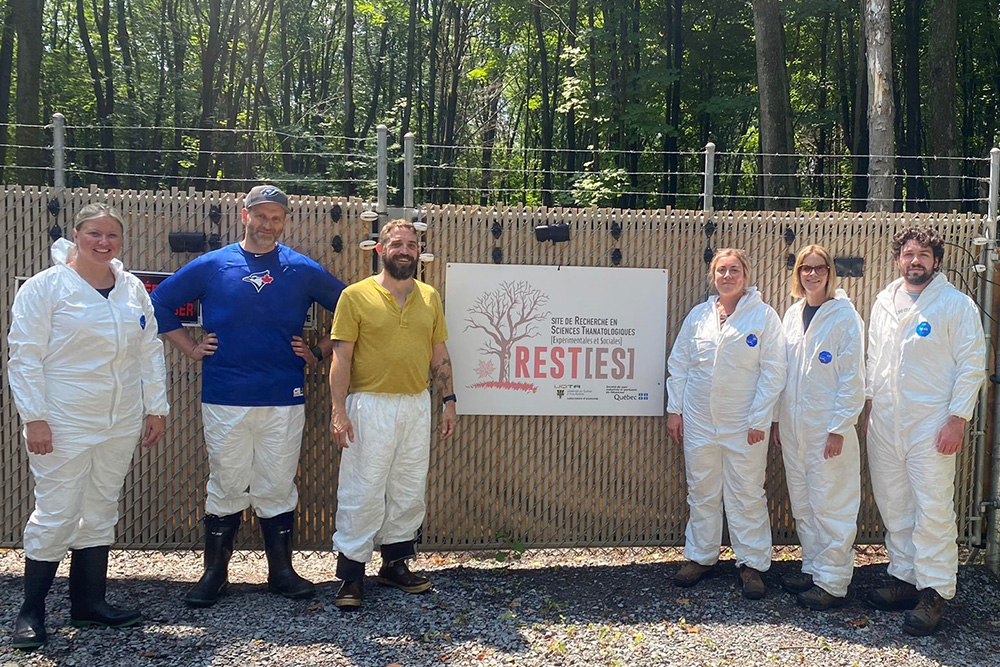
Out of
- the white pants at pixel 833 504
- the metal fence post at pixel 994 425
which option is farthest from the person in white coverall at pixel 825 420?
the metal fence post at pixel 994 425

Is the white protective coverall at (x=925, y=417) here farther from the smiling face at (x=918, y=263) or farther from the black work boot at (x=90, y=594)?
the black work boot at (x=90, y=594)

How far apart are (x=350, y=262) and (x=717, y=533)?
2765 millimetres

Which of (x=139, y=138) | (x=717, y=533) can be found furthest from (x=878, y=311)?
(x=139, y=138)

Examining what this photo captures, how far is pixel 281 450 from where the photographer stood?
13.5 feet

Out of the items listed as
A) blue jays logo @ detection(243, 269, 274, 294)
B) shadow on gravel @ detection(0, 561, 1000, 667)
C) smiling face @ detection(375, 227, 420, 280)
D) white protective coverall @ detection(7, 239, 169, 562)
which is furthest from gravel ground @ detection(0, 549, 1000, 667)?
smiling face @ detection(375, 227, 420, 280)

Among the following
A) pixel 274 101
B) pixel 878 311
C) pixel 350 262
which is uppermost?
pixel 274 101

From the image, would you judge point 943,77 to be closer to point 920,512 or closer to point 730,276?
point 730,276

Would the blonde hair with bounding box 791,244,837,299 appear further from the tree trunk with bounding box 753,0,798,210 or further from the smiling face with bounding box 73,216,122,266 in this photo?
the tree trunk with bounding box 753,0,798,210

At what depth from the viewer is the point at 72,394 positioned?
3.61m

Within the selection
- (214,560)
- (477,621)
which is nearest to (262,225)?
(214,560)

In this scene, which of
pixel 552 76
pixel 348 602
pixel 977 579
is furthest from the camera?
pixel 552 76

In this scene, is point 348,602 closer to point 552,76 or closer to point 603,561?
point 603,561

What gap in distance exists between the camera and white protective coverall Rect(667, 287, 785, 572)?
4320mm

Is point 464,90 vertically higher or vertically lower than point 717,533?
higher
